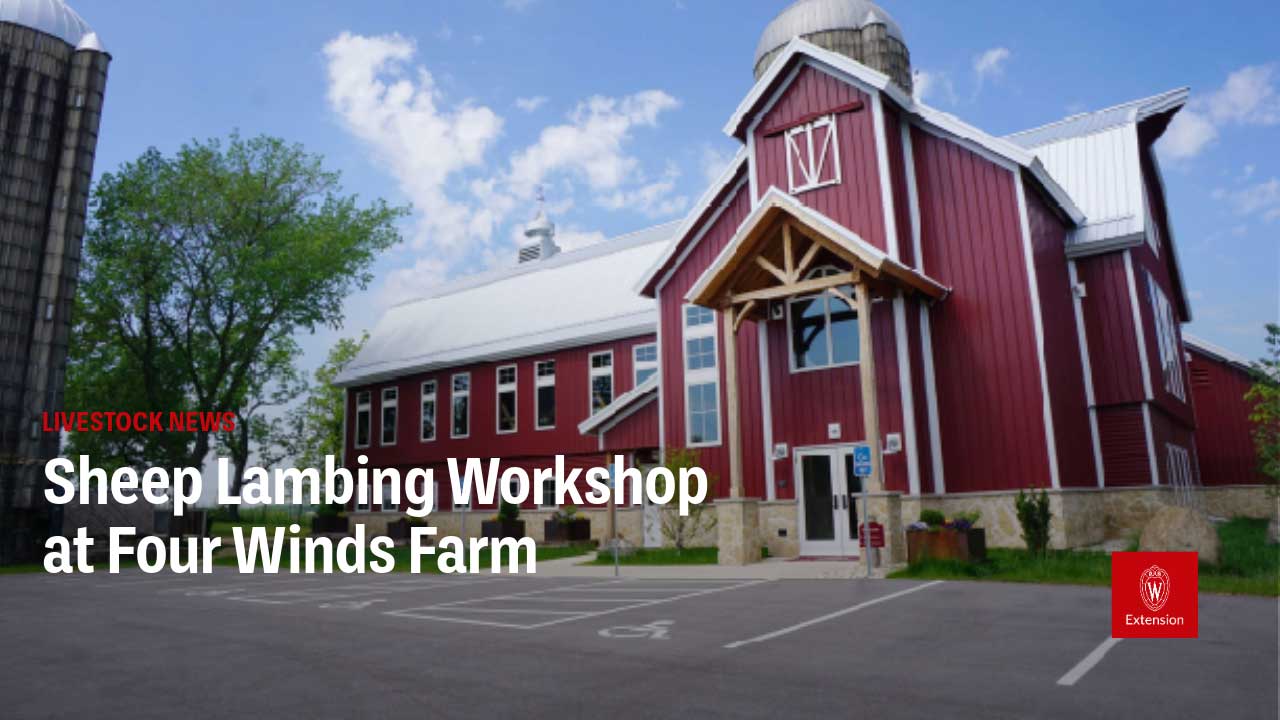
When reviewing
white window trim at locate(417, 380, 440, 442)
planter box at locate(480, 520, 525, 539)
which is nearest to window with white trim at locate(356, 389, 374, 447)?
white window trim at locate(417, 380, 440, 442)

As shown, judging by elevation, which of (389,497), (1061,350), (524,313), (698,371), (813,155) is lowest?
(389,497)

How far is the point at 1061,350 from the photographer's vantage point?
18.4m

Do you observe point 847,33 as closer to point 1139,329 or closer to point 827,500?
point 1139,329

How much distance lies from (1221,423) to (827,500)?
1614 cm

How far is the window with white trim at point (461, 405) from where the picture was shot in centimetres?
3109

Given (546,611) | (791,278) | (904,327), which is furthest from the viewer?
(904,327)

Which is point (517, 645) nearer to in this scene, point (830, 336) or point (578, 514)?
point (830, 336)

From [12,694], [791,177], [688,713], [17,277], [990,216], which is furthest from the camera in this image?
[17,277]

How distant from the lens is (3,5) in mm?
29297

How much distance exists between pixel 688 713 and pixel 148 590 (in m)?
15.1

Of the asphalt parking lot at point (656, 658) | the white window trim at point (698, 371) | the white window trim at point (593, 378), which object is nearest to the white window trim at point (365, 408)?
the white window trim at point (593, 378)

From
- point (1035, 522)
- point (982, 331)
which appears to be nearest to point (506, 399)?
point (982, 331)

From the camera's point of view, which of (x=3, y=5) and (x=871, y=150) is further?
(x=3, y=5)

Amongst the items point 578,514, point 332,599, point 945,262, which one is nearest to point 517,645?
point 332,599
